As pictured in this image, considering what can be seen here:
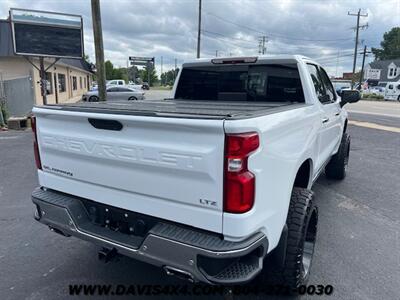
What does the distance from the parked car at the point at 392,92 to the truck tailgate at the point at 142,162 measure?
43.0m

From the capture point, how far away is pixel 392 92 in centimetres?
3947

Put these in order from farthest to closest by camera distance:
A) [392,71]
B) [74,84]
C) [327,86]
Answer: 1. [392,71]
2. [74,84]
3. [327,86]

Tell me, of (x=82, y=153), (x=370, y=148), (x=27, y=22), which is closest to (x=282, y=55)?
(x=82, y=153)

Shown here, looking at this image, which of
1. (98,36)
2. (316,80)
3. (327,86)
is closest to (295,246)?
(316,80)

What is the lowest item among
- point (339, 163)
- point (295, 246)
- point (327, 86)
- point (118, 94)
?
point (339, 163)

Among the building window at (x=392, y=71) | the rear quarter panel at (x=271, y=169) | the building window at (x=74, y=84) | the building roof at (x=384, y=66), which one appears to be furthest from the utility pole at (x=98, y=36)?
the building window at (x=392, y=71)

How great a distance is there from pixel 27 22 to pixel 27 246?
14.4 metres

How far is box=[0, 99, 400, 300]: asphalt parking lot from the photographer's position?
3.16m

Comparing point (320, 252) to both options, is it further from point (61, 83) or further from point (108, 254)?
point (61, 83)

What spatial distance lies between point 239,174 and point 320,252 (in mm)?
2191

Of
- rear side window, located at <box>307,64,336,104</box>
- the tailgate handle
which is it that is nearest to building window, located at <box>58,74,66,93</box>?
rear side window, located at <box>307,64,336,104</box>

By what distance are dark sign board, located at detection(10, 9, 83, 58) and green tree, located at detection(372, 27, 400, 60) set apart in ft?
313

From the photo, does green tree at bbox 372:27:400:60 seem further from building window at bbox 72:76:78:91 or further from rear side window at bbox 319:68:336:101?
rear side window at bbox 319:68:336:101

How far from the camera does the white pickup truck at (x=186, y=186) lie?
213 centimetres
